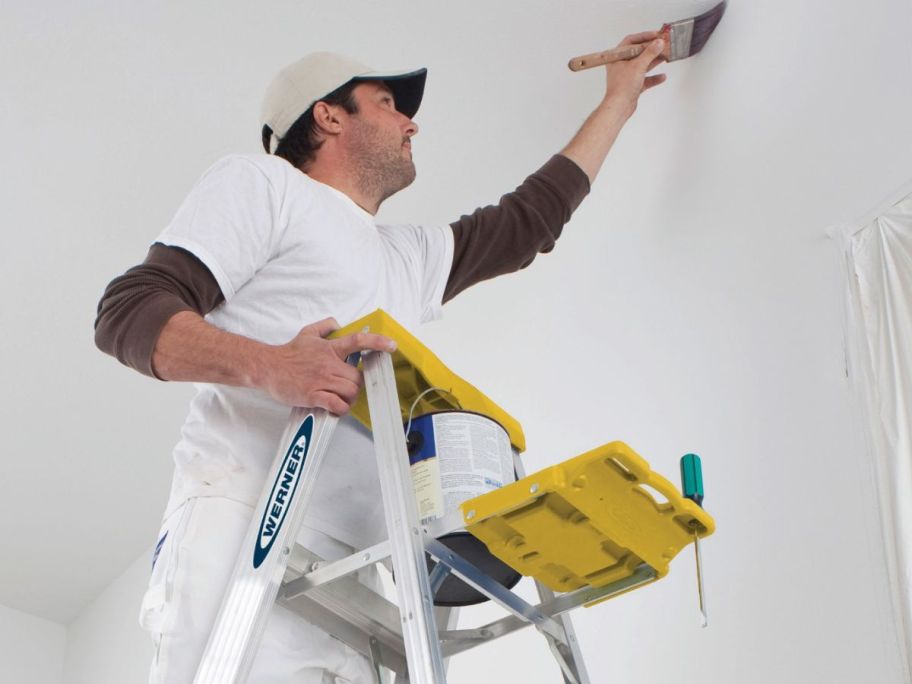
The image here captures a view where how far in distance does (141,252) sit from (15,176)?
410 mm

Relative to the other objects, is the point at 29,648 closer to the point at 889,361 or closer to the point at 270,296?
the point at 270,296

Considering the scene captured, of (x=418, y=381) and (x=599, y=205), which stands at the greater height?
(x=599, y=205)

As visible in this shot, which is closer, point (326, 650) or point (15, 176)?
point (326, 650)

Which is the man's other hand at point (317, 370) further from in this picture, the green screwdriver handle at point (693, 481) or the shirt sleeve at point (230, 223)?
the green screwdriver handle at point (693, 481)

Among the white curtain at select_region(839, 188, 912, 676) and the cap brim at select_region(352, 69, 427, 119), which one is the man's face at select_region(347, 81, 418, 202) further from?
the white curtain at select_region(839, 188, 912, 676)

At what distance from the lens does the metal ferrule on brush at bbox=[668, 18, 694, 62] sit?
89.0 inches

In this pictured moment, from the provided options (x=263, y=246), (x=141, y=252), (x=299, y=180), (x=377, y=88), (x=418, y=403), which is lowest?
(x=418, y=403)

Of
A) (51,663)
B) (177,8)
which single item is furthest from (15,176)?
(51,663)

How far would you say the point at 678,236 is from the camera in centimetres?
222

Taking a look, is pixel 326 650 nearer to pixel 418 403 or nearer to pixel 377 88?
pixel 418 403

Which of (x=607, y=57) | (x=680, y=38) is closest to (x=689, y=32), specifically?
(x=680, y=38)

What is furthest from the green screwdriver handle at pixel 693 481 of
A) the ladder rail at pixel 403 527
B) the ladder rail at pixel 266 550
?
the ladder rail at pixel 266 550

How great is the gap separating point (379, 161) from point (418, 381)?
24.0 inches

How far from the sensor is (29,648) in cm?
478
